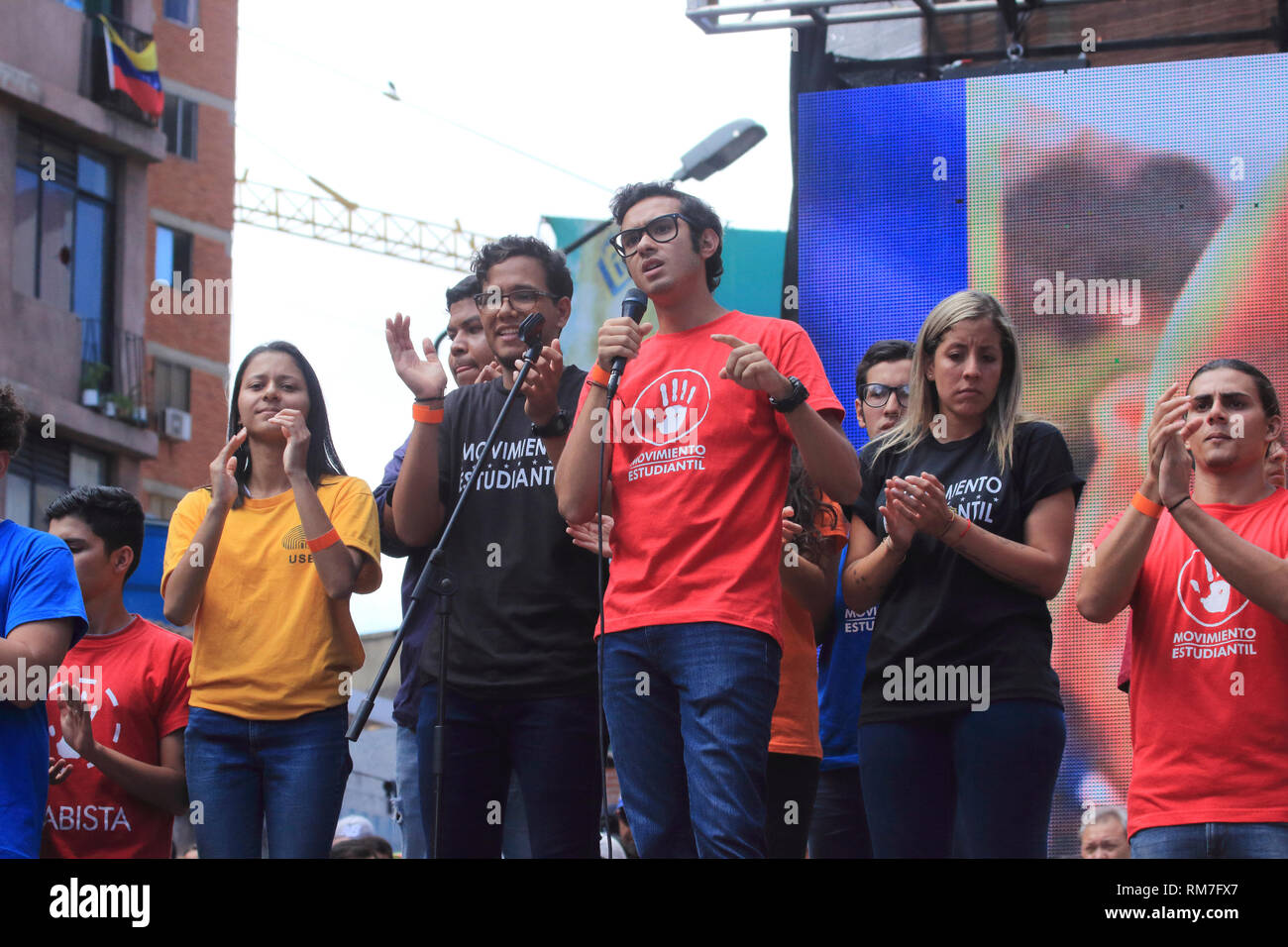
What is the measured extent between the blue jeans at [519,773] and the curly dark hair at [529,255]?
120 centimetres

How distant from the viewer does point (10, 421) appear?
3592 mm

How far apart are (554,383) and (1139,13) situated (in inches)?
201

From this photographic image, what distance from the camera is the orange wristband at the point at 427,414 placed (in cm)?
410

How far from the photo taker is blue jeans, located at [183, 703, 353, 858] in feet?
12.6

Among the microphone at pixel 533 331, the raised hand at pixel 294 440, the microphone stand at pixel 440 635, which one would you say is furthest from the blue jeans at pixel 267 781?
the microphone at pixel 533 331

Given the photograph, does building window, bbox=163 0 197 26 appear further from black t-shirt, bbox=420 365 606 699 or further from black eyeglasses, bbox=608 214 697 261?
black eyeglasses, bbox=608 214 697 261

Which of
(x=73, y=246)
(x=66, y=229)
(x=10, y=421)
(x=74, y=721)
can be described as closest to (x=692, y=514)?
(x=10, y=421)

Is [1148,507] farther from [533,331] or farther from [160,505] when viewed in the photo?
[160,505]

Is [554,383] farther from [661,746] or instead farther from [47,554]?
[47,554]

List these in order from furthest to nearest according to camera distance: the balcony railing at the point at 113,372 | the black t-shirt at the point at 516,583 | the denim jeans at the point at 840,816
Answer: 1. the balcony railing at the point at 113,372
2. the denim jeans at the point at 840,816
3. the black t-shirt at the point at 516,583

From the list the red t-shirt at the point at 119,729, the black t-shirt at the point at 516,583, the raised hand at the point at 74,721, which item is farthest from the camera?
the red t-shirt at the point at 119,729

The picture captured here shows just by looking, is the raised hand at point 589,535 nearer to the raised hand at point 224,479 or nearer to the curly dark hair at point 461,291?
the raised hand at point 224,479

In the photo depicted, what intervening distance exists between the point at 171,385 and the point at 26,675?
21.8 metres

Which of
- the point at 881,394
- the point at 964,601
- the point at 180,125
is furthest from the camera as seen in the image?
the point at 180,125
